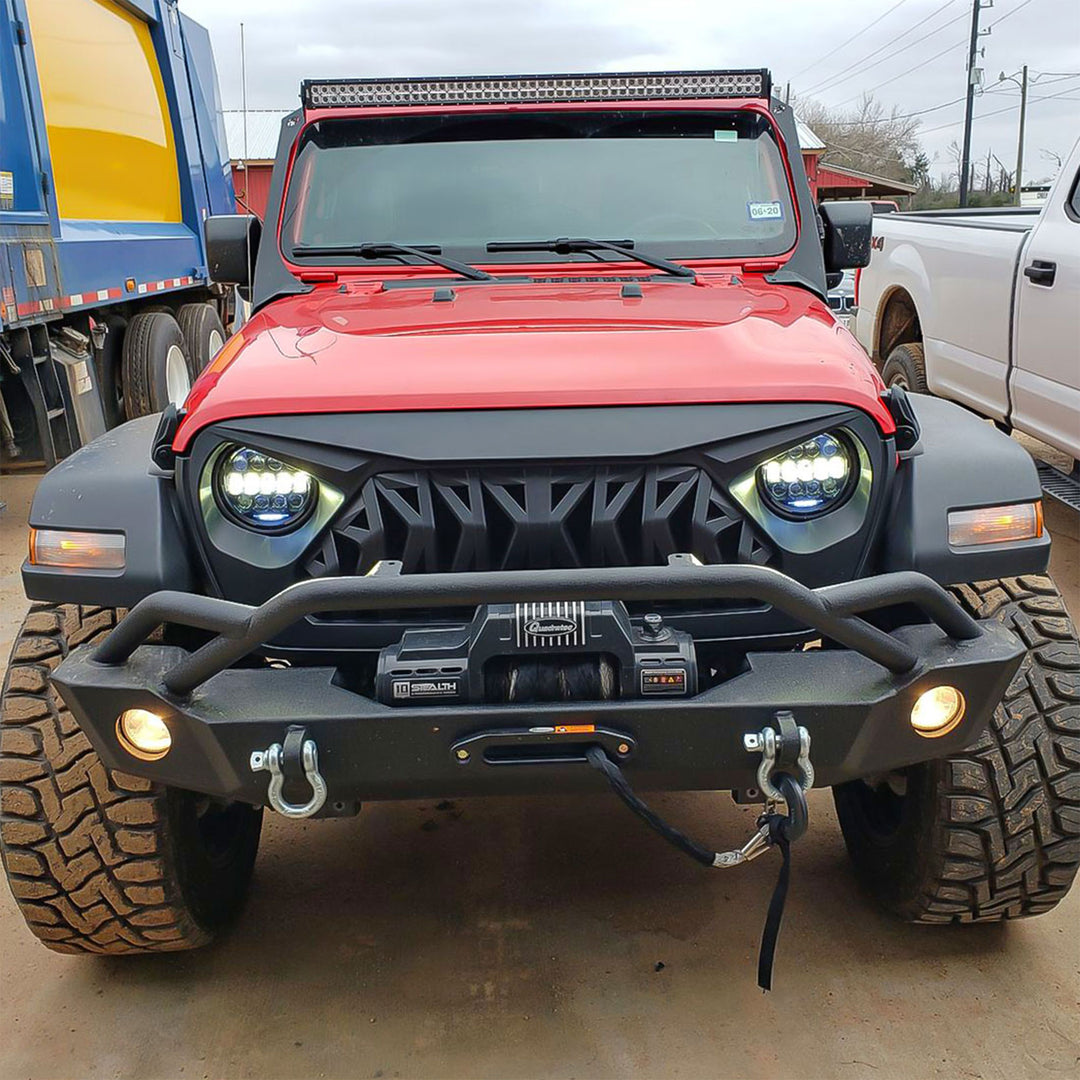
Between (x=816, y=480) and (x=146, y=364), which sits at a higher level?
(x=816, y=480)

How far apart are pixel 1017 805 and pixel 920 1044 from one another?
54 centimetres

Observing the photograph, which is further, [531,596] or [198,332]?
[198,332]

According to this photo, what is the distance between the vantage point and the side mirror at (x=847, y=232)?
367cm

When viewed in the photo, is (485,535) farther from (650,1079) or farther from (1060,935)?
(1060,935)

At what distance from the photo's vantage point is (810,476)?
2.32 m

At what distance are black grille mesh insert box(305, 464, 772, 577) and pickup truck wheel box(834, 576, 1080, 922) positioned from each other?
25.5 inches

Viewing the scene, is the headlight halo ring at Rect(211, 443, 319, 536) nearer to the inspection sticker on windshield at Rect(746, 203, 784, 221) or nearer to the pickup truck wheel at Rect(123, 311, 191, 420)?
the inspection sticker on windshield at Rect(746, 203, 784, 221)

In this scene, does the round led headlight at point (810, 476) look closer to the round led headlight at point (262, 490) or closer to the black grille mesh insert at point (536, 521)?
the black grille mesh insert at point (536, 521)

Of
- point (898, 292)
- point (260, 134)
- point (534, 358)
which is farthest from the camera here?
point (260, 134)

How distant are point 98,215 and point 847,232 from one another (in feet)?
16.3

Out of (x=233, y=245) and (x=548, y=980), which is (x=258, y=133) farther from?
(x=548, y=980)

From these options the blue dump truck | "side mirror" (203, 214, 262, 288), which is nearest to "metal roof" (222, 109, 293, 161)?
the blue dump truck

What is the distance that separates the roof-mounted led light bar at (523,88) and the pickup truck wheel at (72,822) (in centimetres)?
187

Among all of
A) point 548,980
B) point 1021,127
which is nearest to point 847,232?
point 548,980
